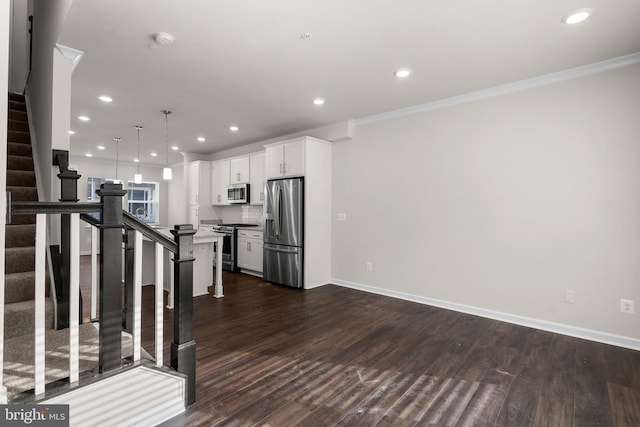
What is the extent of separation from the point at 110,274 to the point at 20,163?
114 inches

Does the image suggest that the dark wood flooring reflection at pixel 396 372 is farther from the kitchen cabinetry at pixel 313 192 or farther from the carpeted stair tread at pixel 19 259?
the kitchen cabinetry at pixel 313 192

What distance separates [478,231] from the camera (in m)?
3.78

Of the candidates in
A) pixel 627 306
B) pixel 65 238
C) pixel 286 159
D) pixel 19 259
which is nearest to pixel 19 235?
pixel 19 259

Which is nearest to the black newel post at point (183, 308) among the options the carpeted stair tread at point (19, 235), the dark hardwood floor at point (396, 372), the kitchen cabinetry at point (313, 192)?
the dark hardwood floor at point (396, 372)

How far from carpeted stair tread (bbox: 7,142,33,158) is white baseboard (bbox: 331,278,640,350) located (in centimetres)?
464

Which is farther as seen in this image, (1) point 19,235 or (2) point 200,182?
(2) point 200,182

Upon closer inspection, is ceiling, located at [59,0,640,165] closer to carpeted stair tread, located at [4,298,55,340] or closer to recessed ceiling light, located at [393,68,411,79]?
recessed ceiling light, located at [393,68,411,79]

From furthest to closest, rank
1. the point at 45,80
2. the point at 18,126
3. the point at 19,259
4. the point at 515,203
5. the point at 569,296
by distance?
1. the point at 18,126
2. the point at 515,203
3. the point at 569,296
4. the point at 45,80
5. the point at 19,259

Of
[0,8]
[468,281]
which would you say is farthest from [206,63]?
[468,281]

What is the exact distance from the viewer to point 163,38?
261 centimetres

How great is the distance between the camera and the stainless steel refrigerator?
16.2ft

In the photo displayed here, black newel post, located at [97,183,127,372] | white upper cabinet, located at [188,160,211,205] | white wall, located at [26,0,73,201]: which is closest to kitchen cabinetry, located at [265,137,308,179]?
white upper cabinet, located at [188,160,211,205]

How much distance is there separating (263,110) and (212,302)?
2704 mm

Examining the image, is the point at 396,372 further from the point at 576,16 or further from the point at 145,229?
the point at 576,16
